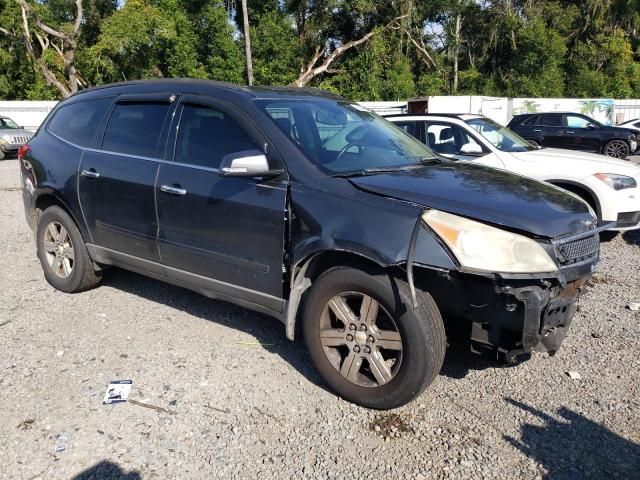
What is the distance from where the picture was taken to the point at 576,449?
2.88m

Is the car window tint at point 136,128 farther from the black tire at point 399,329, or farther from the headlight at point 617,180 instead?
the headlight at point 617,180

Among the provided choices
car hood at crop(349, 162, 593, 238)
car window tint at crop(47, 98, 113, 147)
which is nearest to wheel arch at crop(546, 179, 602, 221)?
car hood at crop(349, 162, 593, 238)

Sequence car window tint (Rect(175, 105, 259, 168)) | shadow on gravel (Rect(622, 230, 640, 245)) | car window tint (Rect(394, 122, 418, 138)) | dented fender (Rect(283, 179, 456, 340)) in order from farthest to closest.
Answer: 1. car window tint (Rect(394, 122, 418, 138))
2. shadow on gravel (Rect(622, 230, 640, 245))
3. car window tint (Rect(175, 105, 259, 168))
4. dented fender (Rect(283, 179, 456, 340))

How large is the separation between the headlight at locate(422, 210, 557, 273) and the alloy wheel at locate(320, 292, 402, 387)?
537 millimetres

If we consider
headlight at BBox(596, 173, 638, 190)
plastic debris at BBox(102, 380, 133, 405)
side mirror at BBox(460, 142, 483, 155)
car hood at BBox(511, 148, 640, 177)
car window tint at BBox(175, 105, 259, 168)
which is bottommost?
plastic debris at BBox(102, 380, 133, 405)

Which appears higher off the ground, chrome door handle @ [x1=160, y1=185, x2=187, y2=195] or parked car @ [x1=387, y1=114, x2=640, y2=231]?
chrome door handle @ [x1=160, y1=185, x2=187, y2=195]

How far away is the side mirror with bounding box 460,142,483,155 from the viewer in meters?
7.40

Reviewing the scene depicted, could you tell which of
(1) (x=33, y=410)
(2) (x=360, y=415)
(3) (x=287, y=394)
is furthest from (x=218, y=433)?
(1) (x=33, y=410)

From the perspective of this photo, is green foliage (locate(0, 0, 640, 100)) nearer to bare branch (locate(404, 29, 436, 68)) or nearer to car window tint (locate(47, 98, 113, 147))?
bare branch (locate(404, 29, 436, 68))

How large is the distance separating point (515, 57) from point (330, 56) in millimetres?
15794

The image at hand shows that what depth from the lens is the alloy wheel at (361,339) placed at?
10.2 ft

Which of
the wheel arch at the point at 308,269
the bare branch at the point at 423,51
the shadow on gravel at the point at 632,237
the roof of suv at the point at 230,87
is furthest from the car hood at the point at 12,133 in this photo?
the bare branch at the point at 423,51

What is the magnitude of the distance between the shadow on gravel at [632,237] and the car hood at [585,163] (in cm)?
84

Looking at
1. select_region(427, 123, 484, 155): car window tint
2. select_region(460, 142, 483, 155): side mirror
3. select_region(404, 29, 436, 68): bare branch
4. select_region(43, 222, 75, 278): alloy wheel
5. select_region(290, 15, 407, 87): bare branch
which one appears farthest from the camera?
select_region(404, 29, 436, 68): bare branch
